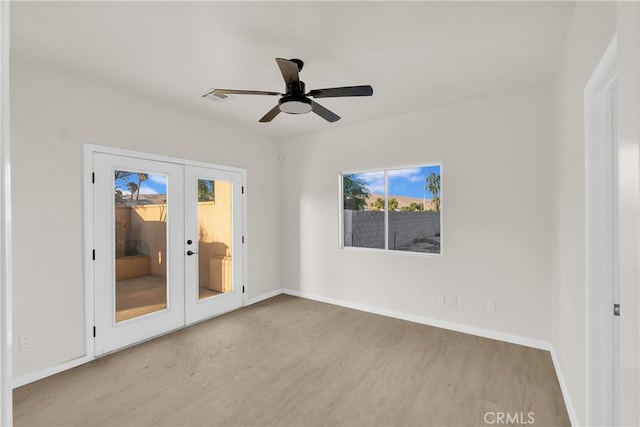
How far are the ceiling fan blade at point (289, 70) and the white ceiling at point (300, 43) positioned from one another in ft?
0.86

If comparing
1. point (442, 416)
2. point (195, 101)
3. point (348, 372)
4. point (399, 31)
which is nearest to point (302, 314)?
point (348, 372)

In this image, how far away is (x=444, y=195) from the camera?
3.82m

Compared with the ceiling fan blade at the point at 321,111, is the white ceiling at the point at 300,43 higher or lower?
higher

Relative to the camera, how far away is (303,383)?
2.65 m

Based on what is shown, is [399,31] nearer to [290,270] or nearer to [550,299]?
[550,299]

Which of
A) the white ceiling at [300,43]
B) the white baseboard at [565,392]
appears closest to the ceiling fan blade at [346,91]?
the white ceiling at [300,43]

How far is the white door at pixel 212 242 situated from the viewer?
3.98m

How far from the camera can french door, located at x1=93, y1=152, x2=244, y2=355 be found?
3.18 metres

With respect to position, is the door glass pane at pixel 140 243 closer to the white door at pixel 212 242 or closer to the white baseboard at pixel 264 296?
the white door at pixel 212 242

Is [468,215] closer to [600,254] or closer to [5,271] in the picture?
[600,254]

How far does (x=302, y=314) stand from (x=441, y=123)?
3.07m

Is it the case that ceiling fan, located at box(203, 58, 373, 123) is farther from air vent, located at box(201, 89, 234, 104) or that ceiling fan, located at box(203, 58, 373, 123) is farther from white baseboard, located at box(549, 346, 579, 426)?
white baseboard, located at box(549, 346, 579, 426)

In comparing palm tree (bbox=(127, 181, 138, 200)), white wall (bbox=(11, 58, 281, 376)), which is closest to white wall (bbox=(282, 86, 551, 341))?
palm tree (bbox=(127, 181, 138, 200))

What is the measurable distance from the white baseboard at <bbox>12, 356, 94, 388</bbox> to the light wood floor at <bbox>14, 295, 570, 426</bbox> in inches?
2.4
